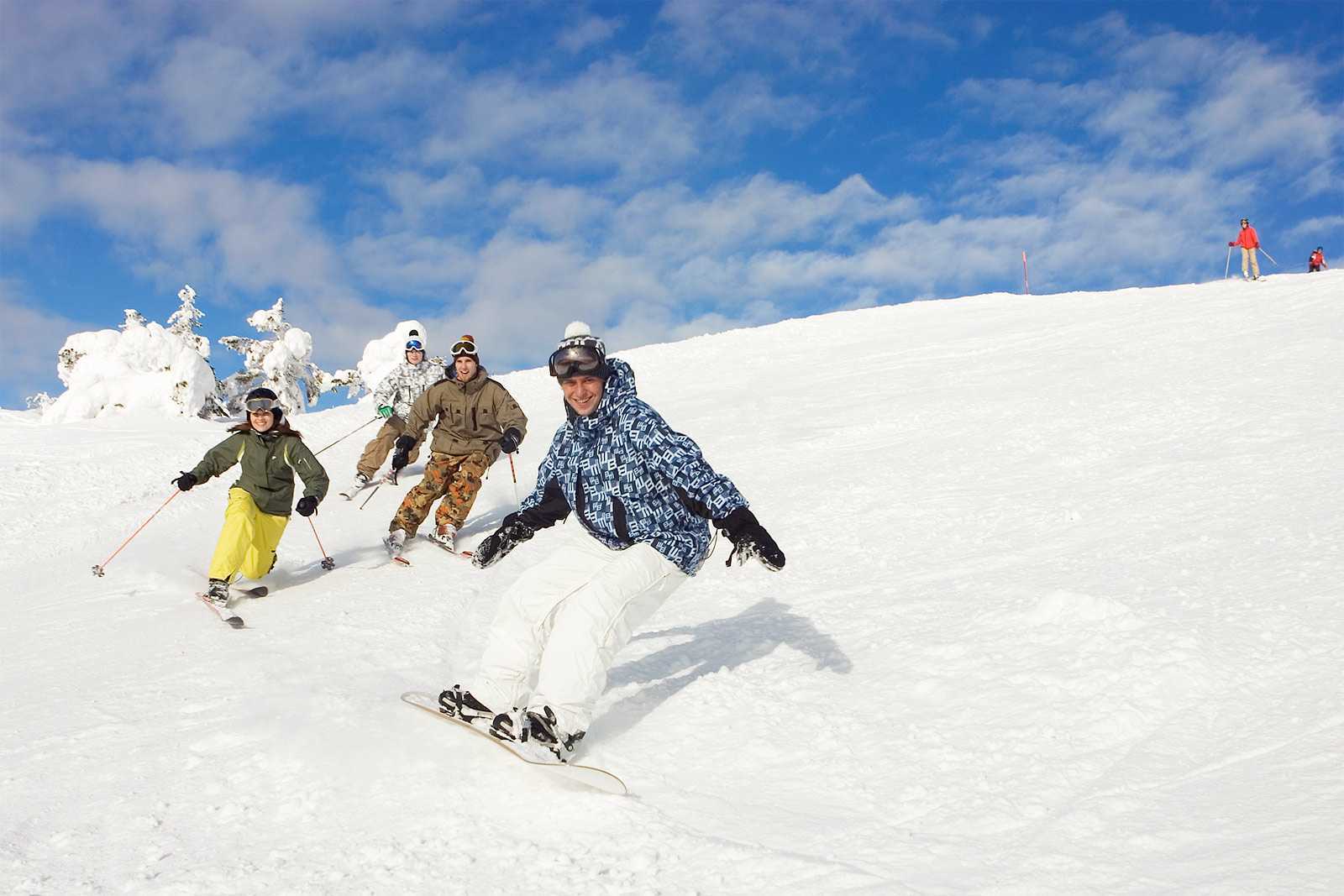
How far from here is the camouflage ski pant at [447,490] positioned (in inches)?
326

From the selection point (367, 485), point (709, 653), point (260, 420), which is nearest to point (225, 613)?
point (260, 420)

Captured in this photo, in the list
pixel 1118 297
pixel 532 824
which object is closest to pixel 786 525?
pixel 532 824

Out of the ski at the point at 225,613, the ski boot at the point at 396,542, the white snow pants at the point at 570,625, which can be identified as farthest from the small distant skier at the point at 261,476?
the white snow pants at the point at 570,625

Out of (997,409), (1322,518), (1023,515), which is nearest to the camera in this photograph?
(1322,518)

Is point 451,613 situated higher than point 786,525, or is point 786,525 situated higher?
point 786,525

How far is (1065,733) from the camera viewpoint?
3834mm

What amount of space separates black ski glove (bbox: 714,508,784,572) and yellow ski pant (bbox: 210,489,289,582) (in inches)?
171

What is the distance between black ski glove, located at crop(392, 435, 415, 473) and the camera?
9.09m

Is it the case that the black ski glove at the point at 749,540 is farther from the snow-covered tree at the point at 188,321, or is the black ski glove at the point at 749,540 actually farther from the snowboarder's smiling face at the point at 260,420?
the snow-covered tree at the point at 188,321

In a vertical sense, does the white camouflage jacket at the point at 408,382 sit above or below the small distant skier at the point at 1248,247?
below

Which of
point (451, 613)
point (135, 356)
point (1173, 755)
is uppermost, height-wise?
point (135, 356)

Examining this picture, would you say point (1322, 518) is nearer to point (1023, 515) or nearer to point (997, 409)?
point (1023, 515)

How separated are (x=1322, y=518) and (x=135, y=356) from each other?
1322 inches

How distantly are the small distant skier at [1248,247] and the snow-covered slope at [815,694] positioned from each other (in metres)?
12.6
